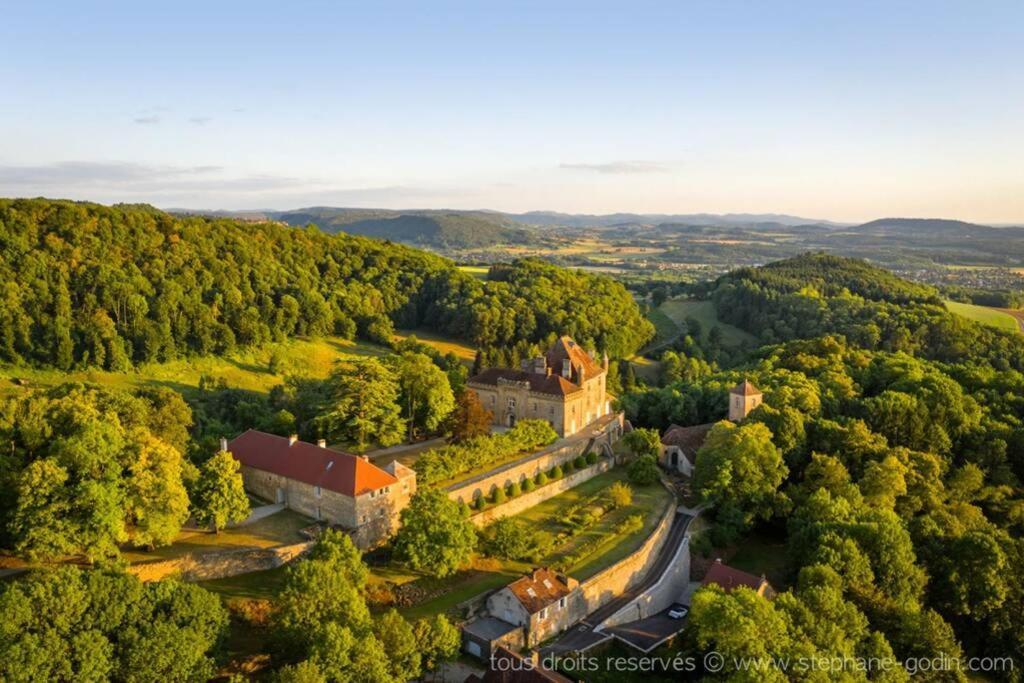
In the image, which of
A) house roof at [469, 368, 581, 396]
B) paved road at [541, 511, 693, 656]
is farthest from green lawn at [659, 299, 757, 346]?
paved road at [541, 511, 693, 656]

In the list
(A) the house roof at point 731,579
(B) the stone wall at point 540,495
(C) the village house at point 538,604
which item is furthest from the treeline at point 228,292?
(A) the house roof at point 731,579

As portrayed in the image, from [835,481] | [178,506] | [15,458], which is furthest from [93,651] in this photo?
[835,481]

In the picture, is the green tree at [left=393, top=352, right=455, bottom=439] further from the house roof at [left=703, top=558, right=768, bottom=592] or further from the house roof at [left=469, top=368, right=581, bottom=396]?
the house roof at [left=703, top=558, right=768, bottom=592]

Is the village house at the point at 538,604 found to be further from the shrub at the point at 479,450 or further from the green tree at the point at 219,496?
the green tree at the point at 219,496

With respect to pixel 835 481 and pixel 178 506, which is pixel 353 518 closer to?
pixel 178 506

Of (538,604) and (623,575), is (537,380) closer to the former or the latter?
(623,575)

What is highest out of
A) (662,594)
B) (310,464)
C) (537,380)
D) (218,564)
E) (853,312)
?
(853,312)

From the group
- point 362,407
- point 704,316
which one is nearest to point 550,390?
point 362,407
